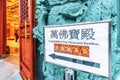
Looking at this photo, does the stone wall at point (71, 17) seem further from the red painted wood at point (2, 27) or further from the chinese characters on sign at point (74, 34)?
the red painted wood at point (2, 27)

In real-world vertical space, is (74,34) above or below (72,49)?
above

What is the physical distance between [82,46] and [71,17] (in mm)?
437

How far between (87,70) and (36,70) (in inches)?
45.1

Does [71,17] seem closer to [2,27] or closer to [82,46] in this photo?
[82,46]

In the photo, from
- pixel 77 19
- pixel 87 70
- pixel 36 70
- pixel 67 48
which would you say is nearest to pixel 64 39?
pixel 67 48

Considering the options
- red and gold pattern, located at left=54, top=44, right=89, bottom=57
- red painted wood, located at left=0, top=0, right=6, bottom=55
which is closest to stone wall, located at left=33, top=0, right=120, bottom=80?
red and gold pattern, located at left=54, top=44, right=89, bottom=57

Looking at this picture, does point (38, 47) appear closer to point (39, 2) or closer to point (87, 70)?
point (39, 2)

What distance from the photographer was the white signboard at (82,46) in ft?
4.89

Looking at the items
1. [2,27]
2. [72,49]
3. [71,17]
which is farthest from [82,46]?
[2,27]

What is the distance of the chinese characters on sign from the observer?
1.59 meters

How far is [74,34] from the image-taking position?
1.74 m

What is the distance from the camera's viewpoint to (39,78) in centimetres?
262

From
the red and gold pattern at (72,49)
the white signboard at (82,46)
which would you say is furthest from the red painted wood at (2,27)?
the red and gold pattern at (72,49)

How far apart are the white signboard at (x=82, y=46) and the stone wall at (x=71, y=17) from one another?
0.27 ft
